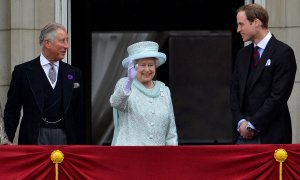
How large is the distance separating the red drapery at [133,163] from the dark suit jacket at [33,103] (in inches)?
40.8

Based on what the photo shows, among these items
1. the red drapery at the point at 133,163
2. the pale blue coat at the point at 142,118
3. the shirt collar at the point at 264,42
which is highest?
the shirt collar at the point at 264,42

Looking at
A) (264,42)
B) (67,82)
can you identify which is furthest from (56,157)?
(264,42)

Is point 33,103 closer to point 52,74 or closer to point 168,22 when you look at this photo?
point 52,74

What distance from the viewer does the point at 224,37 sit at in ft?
50.8

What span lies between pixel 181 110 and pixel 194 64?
2.13 ft

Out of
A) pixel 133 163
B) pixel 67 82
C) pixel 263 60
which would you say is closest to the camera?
pixel 133 163

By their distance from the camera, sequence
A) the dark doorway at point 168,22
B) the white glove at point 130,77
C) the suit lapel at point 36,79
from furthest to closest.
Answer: the dark doorway at point 168,22 → the suit lapel at point 36,79 → the white glove at point 130,77

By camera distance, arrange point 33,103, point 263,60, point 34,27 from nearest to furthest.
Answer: point 263,60, point 33,103, point 34,27

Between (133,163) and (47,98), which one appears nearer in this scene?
(133,163)

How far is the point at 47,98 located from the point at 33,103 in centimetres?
14

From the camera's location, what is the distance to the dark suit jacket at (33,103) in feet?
35.1

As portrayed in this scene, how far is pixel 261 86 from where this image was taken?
33.8 feet

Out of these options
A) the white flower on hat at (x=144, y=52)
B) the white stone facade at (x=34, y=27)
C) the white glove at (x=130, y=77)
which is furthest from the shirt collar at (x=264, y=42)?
the white stone facade at (x=34, y=27)

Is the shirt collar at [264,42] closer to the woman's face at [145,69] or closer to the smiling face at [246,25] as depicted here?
the smiling face at [246,25]
